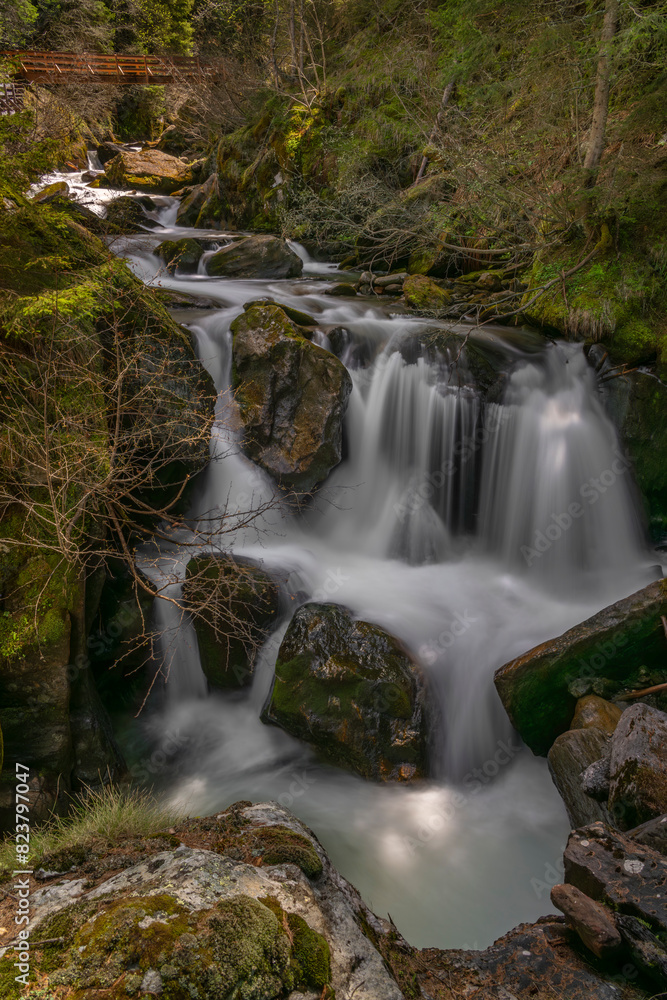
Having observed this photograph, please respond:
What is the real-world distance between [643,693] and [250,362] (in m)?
5.48

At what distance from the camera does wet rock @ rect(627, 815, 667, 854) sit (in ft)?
8.41

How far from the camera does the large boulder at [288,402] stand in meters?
6.54

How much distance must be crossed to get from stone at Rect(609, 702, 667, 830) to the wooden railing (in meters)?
22.4

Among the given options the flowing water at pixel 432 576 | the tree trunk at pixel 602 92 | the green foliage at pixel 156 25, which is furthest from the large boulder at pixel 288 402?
the green foliage at pixel 156 25

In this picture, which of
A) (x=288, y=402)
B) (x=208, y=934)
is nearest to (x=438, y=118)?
(x=288, y=402)

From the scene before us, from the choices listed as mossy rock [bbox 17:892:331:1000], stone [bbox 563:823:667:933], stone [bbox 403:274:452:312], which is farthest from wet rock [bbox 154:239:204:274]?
stone [bbox 563:823:667:933]

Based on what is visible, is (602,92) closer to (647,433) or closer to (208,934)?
(647,433)

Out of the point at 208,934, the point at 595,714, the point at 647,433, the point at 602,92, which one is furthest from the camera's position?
the point at 647,433

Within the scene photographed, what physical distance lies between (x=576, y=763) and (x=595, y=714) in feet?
1.74

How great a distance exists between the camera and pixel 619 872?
2.39m

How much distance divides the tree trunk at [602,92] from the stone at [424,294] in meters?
2.45

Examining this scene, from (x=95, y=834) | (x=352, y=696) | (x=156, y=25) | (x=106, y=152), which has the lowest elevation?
(x=352, y=696)

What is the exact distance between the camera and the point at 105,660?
4.77 meters

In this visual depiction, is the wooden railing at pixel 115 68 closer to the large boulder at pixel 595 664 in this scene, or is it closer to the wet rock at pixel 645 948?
the large boulder at pixel 595 664
